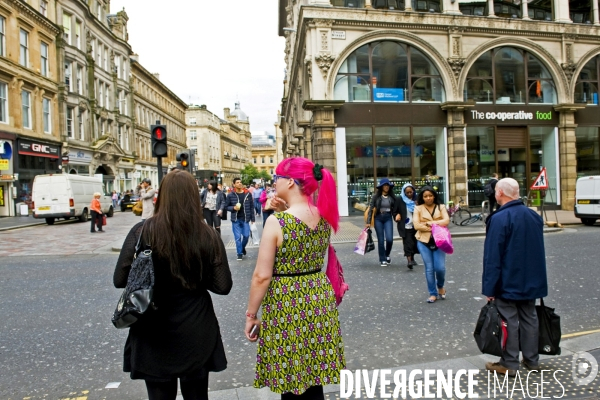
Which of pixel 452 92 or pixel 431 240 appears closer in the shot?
pixel 431 240

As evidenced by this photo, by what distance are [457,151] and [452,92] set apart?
8.98 ft

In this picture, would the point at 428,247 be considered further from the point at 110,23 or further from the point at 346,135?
the point at 110,23

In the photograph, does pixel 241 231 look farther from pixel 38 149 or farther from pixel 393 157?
pixel 38 149

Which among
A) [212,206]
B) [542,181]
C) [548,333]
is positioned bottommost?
[548,333]

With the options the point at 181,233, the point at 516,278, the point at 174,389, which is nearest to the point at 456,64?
the point at 516,278

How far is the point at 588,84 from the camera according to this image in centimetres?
2455

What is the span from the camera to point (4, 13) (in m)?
28.9

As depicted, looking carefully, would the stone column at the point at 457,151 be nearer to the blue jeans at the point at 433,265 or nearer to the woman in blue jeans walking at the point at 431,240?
the woman in blue jeans walking at the point at 431,240

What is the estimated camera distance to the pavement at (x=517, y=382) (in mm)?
3648

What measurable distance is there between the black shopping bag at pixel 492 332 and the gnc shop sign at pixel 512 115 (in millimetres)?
20427

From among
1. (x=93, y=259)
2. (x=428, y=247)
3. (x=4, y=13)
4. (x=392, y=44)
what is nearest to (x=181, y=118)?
(x=4, y=13)

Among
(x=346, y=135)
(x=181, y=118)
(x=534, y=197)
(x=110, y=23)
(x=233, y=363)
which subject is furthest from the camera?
(x=181, y=118)

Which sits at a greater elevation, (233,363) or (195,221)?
(195,221)

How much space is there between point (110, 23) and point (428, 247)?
51.7 m
